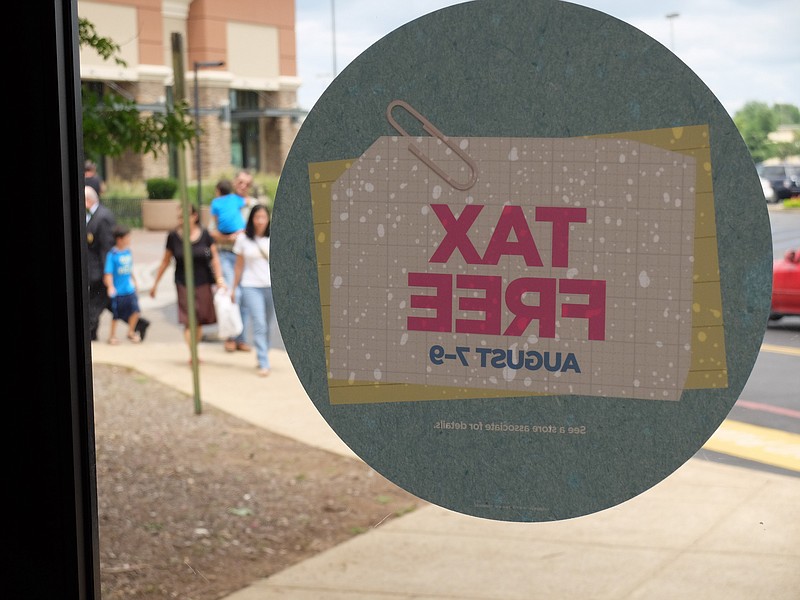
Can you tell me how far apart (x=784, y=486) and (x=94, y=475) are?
111 cm

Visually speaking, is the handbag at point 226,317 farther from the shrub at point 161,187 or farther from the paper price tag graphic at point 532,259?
the paper price tag graphic at point 532,259

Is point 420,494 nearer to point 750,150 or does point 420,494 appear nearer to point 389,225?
point 389,225

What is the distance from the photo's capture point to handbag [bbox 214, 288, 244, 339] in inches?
151

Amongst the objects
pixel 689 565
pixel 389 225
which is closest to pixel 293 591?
pixel 689 565

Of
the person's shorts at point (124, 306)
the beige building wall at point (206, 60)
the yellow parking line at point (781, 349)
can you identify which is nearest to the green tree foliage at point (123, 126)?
the beige building wall at point (206, 60)

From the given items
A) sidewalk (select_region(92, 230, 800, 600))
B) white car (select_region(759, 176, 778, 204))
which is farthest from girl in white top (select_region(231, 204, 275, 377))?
white car (select_region(759, 176, 778, 204))

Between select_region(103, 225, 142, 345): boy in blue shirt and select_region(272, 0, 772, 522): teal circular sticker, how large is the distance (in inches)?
61.5

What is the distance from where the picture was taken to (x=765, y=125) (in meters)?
1.18

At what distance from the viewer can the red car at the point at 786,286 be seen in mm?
1082

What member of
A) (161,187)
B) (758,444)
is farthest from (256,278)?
(161,187)

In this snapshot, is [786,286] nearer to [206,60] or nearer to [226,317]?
[206,60]

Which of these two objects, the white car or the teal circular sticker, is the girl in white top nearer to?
the teal circular sticker

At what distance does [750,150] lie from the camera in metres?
1.04

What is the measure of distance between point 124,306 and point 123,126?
31.5 inches
